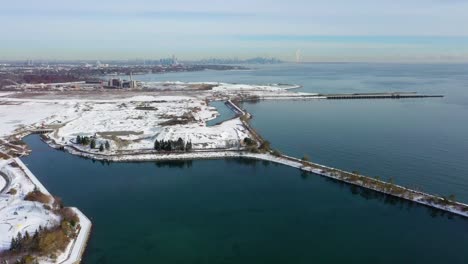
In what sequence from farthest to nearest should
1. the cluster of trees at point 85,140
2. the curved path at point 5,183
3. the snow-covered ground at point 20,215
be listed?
1. the cluster of trees at point 85,140
2. the curved path at point 5,183
3. the snow-covered ground at point 20,215


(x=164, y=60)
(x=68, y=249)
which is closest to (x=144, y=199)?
(x=68, y=249)

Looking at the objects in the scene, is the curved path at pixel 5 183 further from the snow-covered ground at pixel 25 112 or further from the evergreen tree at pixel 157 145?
the snow-covered ground at pixel 25 112

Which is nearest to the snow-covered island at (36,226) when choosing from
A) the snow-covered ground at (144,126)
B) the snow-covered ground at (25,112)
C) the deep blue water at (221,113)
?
the snow-covered ground at (144,126)

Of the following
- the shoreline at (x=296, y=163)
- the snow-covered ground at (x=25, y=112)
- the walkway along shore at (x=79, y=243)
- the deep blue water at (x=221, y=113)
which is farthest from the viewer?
the deep blue water at (x=221, y=113)

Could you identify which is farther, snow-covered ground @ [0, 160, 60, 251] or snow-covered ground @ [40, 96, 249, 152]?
snow-covered ground @ [40, 96, 249, 152]

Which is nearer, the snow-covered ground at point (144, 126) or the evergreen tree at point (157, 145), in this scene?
the evergreen tree at point (157, 145)

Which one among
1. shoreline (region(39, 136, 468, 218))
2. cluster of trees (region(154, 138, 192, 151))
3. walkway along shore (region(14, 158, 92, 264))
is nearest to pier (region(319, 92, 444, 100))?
shoreline (region(39, 136, 468, 218))

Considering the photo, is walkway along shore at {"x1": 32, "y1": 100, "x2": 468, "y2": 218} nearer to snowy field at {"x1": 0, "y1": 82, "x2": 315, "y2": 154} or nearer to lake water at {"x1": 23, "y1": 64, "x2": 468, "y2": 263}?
lake water at {"x1": 23, "y1": 64, "x2": 468, "y2": 263}

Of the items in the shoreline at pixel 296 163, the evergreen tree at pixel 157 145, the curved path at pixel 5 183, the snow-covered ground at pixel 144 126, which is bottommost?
the curved path at pixel 5 183
